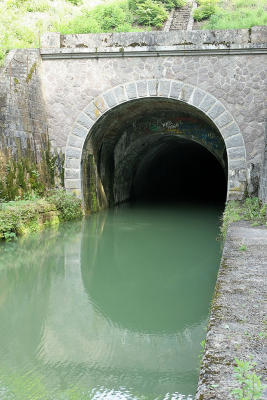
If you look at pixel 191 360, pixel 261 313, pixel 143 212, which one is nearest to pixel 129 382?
pixel 191 360

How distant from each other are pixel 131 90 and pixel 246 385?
9.97 metres

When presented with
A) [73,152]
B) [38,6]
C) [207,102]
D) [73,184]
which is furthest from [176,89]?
[38,6]

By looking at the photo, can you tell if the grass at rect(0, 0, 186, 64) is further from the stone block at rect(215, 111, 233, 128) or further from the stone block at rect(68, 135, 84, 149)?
the stone block at rect(215, 111, 233, 128)

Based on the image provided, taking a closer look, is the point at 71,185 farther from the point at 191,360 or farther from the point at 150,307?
the point at 191,360

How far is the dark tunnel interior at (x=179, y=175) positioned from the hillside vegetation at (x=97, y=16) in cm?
451

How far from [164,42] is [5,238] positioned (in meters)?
6.28

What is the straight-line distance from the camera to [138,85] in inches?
440

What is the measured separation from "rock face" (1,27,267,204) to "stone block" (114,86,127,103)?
0.02 m

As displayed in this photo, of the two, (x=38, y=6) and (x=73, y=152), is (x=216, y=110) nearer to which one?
(x=73, y=152)

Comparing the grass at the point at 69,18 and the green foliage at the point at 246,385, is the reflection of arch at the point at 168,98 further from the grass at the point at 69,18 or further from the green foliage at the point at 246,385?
the green foliage at the point at 246,385

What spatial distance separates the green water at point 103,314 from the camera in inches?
127

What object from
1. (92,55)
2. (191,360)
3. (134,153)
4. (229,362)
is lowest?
(191,360)

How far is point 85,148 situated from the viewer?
11758 millimetres

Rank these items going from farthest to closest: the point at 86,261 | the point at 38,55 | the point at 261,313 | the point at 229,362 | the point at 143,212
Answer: the point at 143,212, the point at 38,55, the point at 86,261, the point at 261,313, the point at 229,362
